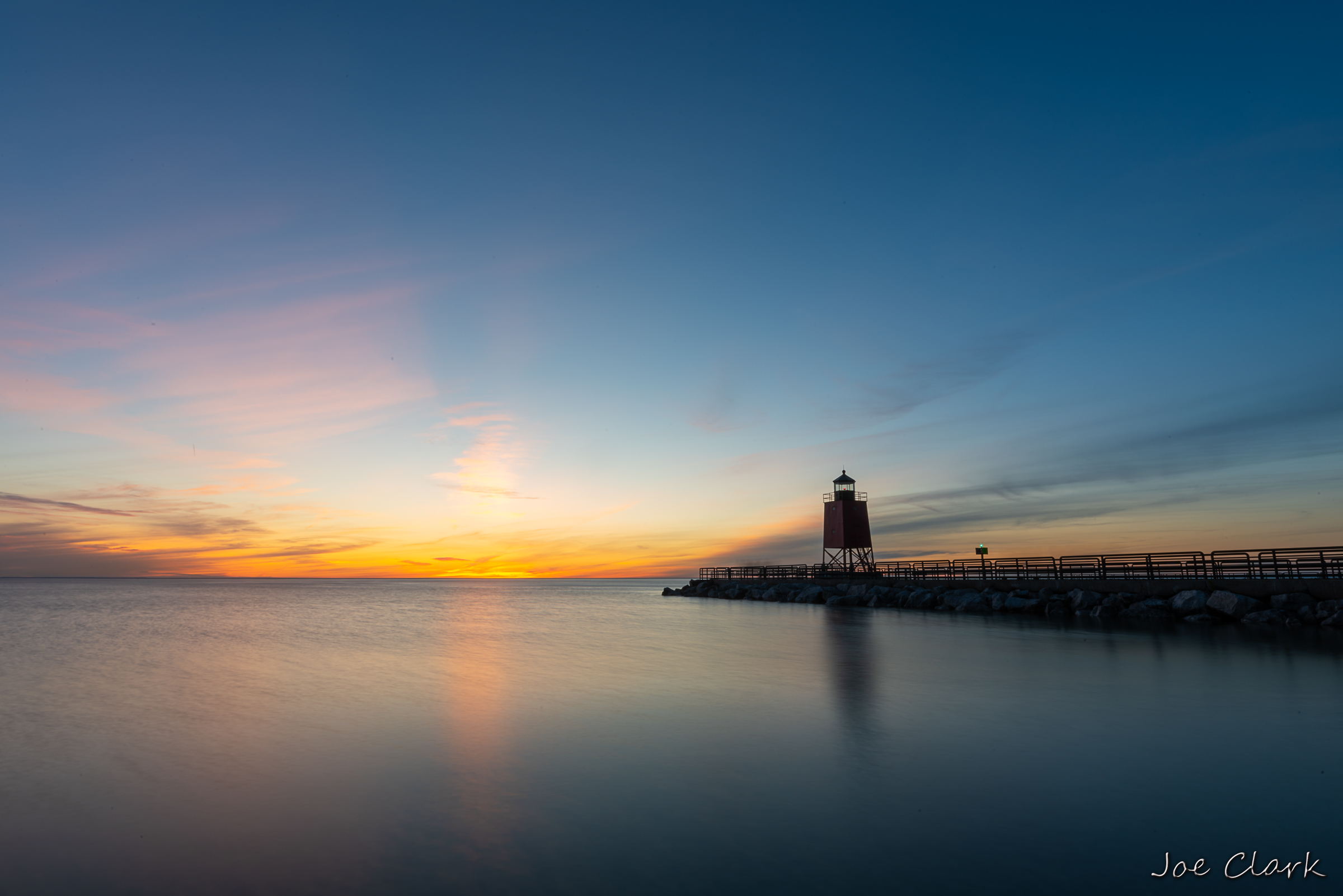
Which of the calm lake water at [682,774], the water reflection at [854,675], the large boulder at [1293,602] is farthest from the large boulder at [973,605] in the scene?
the calm lake water at [682,774]

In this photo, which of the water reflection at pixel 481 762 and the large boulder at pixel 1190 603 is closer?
the water reflection at pixel 481 762

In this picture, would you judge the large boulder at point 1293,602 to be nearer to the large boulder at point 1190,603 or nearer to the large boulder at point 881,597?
the large boulder at point 1190,603

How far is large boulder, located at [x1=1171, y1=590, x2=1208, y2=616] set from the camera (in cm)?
2680

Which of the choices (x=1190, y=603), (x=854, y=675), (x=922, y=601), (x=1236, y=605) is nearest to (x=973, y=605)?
(x=922, y=601)

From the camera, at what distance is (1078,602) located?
3256cm

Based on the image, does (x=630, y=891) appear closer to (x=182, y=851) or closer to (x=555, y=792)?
(x=555, y=792)

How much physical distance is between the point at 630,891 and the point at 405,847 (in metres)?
2.17

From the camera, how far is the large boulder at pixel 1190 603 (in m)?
26.8

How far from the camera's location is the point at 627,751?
9516mm

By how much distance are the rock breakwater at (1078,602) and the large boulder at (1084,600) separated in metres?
0.03

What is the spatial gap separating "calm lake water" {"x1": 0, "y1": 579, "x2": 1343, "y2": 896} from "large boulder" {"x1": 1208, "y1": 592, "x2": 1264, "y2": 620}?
741cm
